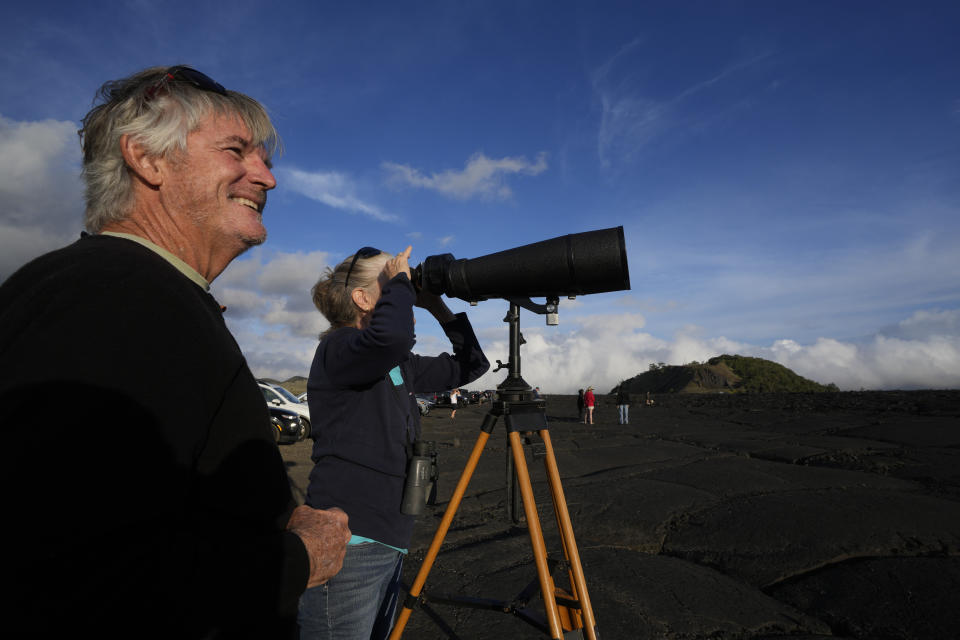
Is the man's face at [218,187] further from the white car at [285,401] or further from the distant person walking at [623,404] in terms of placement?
the distant person walking at [623,404]

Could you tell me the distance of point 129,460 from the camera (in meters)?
0.59

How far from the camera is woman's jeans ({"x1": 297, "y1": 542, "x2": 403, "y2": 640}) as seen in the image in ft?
4.44

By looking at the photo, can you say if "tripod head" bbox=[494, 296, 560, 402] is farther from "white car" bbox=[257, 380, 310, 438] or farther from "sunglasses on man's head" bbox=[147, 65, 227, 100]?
"white car" bbox=[257, 380, 310, 438]

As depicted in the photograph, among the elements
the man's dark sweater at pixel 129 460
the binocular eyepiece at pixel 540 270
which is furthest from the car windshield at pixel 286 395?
the man's dark sweater at pixel 129 460

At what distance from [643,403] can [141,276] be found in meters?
27.2

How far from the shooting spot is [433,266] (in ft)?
6.33

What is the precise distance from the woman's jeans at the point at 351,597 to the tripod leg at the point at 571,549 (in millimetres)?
575

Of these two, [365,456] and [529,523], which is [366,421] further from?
[529,523]

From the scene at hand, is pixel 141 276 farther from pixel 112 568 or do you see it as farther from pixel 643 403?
pixel 643 403

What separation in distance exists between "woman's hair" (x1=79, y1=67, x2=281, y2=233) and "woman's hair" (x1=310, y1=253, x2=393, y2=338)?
0.82 m

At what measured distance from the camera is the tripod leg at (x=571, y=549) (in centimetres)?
153

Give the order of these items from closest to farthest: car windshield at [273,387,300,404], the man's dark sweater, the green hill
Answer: the man's dark sweater → car windshield at [273,387,300,404] → the green hill

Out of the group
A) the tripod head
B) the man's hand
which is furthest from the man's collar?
the tripod head

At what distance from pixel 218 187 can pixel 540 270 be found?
109cm
